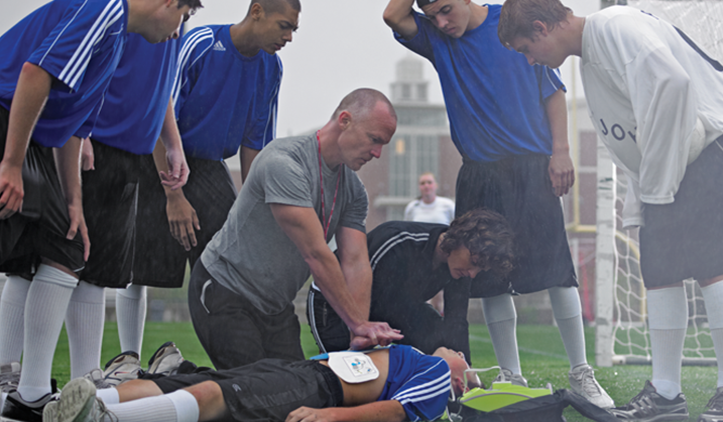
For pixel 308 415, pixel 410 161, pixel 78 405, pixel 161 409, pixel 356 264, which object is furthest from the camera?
pixel 410 161

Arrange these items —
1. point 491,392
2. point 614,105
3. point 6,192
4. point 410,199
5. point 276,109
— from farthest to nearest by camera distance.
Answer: point 410,199 → point 276,109 → point 614,105 → point 491,392 → point 6,192

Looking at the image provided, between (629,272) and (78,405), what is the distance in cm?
293

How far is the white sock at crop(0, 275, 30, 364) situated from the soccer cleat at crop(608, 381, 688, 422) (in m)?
1.88

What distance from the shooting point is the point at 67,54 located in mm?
1842

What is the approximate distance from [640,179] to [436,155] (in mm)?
777

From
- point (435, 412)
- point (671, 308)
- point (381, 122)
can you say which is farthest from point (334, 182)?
point (671, 308)

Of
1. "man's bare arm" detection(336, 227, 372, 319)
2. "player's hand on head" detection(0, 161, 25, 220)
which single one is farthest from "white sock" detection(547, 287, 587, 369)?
"player's hand on head" detection(0, 161, 25, 220)

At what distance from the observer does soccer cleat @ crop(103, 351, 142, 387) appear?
2046mm

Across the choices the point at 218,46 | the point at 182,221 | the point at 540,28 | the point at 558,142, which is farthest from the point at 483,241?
the point at 218,46

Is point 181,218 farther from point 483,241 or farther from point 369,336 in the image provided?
point 483,241

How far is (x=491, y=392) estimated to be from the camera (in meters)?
1.89

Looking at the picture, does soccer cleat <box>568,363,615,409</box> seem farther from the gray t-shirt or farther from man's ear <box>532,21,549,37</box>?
man's ear <box>532,21,549,37</box>

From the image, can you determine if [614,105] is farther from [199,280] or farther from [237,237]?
[199,280]

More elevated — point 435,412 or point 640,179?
point 640,179
